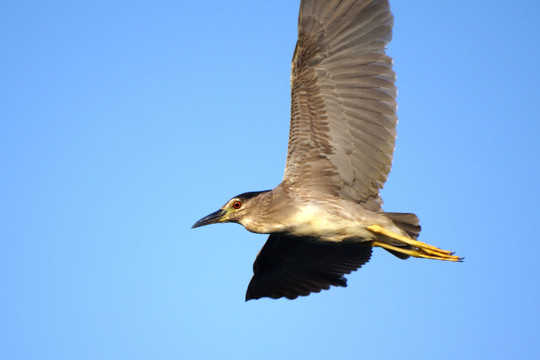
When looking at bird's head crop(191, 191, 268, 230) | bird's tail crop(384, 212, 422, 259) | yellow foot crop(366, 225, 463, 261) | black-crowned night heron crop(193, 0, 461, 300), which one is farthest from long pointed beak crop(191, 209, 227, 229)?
bird's tail crop(384, 212, 422, 259)

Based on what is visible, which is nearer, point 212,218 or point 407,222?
point 407,222

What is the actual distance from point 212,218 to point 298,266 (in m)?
2.18

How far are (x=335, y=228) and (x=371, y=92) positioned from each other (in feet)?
6.01

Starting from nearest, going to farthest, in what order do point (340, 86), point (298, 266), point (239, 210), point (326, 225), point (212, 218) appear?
point (326, 225), point (340, 86), point (239, 210), point (212, 218), point (298, 266)

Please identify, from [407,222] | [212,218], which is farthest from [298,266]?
[407,222]

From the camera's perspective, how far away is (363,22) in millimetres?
7934

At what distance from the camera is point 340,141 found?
8062 millimetres

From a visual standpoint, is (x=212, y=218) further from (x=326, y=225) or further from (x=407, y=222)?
(x=407, y=222)

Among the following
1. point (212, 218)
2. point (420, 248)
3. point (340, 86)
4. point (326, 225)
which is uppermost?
point (340, 86)

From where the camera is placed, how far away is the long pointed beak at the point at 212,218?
27.7 ft

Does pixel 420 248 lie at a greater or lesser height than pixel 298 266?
lesser

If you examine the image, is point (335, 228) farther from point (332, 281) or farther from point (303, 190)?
point (332, 281)

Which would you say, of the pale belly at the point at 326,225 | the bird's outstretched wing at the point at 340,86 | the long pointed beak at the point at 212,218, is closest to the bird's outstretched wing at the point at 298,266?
the long pointed beak at the point at 212,218

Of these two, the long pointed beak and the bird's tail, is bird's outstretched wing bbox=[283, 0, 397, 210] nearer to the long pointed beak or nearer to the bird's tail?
the bird's tail
